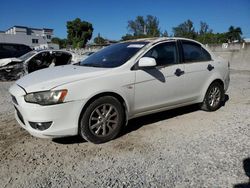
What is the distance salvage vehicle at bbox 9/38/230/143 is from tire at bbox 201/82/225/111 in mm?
23

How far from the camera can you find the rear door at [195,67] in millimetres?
5305

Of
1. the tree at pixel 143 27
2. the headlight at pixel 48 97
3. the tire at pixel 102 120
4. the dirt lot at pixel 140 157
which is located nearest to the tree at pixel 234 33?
the tree at pixel 143 27

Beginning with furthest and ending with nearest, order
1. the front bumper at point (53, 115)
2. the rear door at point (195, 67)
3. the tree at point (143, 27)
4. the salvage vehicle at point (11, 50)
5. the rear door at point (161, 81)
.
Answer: the tree at point (143, 27) < the salvage vehicle at point (11, 50) < the rear door at point (195, 67) < the rear door at point (161, 81) < the front bumper at point (53, 115)

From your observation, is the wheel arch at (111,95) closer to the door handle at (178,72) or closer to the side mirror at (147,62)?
the side mirror at (147,62)

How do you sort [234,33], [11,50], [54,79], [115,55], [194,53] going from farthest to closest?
[234,33] → [11,50] → [194,53] → [115,55] → [54,79]

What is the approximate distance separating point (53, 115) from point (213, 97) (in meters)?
3.68

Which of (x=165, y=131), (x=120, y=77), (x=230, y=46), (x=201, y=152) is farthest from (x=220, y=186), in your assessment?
(x=230, y=46)

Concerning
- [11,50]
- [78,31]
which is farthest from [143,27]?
[11,50]

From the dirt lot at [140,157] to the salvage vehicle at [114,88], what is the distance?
1.11 feet

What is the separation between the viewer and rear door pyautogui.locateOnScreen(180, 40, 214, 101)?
5305 millimetres

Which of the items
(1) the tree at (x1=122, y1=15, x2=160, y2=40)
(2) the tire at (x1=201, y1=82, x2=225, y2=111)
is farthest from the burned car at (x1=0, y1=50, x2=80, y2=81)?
(1) the tree at (x1=122, y1=15, x2=160, y2=40)

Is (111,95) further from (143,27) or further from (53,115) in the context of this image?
(143,27)

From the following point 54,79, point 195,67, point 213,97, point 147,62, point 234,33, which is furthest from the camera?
point 234,33

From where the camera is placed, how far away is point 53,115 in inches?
147
